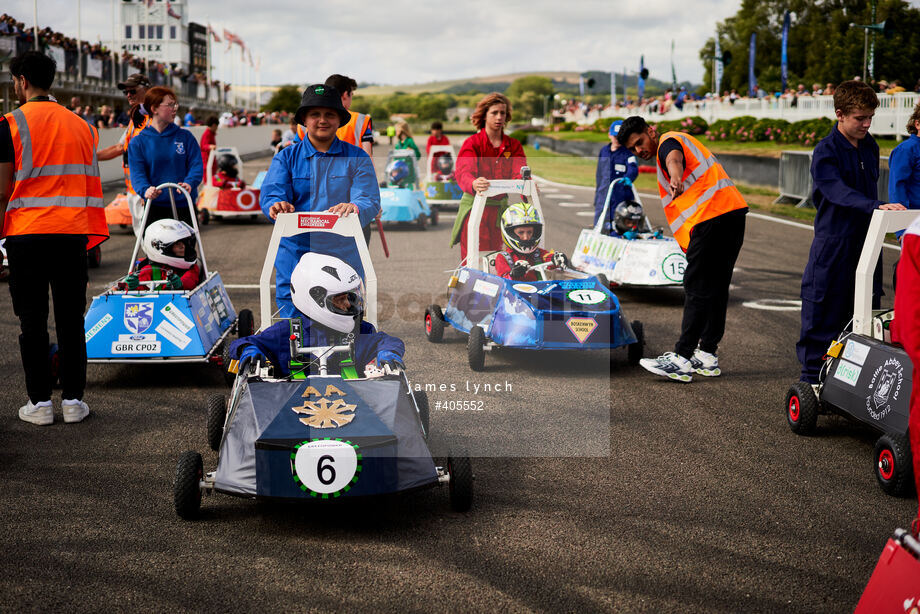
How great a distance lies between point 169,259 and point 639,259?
4.94m

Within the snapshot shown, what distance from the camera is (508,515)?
4555 millimetres

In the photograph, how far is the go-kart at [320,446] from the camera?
13.7ft

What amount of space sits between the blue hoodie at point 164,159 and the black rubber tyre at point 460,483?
183 inches

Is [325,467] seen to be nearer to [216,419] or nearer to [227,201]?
Result: [216,419]

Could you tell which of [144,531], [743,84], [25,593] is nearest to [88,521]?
[144,531]

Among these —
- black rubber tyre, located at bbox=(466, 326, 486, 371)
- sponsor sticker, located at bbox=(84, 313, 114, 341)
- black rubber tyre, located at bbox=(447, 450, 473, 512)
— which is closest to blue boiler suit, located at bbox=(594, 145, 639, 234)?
black rubber tyre, located at bbox=(466, 326, 486, 371)

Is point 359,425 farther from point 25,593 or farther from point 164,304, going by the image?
point 164,304

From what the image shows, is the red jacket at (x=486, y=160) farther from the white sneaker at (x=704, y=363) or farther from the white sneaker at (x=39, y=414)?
the white sneaker at (x=39, y=414)

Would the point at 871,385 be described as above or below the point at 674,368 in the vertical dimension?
above

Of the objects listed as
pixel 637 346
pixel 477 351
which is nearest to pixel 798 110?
pixel 637 346

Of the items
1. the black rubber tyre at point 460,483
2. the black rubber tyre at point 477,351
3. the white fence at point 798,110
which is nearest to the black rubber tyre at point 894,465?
the black rubber tyre at point 460,483

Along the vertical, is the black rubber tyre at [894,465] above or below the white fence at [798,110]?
below

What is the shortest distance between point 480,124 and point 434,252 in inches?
221

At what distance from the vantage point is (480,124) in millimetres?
9008
